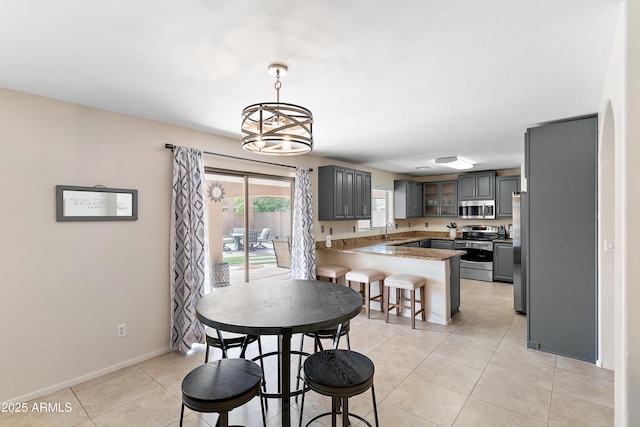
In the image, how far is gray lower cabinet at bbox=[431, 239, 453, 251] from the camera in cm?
688

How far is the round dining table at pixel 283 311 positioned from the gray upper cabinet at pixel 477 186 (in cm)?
541

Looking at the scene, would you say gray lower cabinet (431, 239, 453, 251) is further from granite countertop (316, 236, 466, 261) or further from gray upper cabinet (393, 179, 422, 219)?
granite countertop (316, 236, 466, 261)

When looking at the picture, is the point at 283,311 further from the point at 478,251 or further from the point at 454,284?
the point at 478,251

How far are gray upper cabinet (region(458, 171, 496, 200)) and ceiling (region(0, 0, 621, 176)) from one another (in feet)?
12.2

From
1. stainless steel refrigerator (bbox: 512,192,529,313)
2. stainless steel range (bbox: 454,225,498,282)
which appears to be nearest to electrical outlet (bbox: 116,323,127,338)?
stainless steel refrigerator (bbox: 512,192,529,313)

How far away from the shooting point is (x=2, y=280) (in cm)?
230

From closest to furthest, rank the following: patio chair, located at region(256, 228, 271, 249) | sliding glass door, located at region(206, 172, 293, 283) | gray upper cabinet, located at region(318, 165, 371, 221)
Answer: sliding glass door, located at region(206, 172, 293, 283), patio chair, located at region(256, 228, 271, 249), gray upper cabinet, located at region(318, 165, 371, 221)

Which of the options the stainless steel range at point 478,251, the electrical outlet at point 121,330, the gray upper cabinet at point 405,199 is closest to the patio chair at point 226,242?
the electrical outlet at point 121,330

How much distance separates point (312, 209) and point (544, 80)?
322 centimetres

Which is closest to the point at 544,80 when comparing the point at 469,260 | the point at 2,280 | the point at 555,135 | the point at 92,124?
the point at 555,135

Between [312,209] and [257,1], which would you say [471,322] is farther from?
[257,1]

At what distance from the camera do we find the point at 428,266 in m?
4.10

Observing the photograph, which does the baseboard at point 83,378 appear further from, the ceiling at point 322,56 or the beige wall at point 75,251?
the ceiling at point 322,56

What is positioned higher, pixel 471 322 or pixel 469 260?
pixel 469 260
